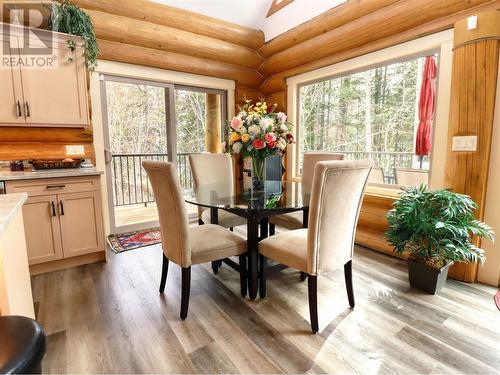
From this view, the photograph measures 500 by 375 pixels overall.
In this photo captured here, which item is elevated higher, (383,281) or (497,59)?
(497,59)

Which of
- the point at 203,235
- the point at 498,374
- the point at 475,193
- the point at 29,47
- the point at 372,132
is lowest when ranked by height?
the point at 498,374

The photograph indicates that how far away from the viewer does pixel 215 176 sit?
318cm

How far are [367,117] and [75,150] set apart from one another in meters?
4.00

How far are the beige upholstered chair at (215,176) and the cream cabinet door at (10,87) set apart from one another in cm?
170

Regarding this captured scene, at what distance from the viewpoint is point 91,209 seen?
2762mm

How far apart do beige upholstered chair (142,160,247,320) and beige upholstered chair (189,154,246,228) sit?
61 centimetres

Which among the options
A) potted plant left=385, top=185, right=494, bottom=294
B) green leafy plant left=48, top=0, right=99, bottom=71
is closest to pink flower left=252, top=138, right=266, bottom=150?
potted plant left=385, top=185, right=494, bottom=294

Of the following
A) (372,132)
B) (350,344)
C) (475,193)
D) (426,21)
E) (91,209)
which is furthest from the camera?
(372,132)

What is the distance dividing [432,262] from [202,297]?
184 centimetres

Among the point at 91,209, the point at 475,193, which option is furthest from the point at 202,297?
the point at 475,193

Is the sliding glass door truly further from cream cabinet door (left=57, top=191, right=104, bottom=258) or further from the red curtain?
the red curtain

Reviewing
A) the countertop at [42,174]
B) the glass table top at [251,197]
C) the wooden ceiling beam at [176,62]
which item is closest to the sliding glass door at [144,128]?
the wooden ceiling beam at [176,62]

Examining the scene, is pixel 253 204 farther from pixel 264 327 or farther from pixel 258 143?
pixel 264 327

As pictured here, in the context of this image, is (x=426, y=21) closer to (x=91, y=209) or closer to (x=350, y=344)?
(x=350, y=344)
